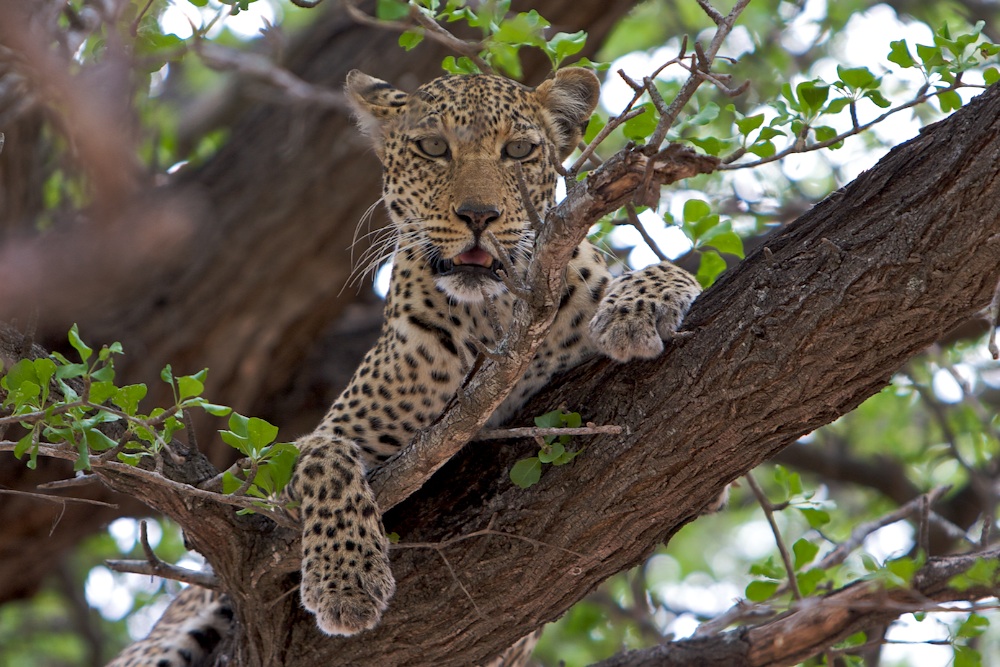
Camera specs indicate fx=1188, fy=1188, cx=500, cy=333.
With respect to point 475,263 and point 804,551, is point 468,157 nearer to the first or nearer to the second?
point 475,263

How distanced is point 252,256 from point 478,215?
3070mm

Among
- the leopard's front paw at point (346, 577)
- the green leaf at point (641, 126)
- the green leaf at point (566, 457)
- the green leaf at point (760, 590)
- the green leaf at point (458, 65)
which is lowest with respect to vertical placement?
the green leaf at point (760, 590)

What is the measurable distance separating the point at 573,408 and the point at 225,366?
3.80 meters

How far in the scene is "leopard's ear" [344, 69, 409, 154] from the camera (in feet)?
18.9

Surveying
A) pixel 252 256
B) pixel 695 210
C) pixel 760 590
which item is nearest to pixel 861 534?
pixel 760 590

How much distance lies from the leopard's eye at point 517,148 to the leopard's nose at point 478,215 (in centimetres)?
54

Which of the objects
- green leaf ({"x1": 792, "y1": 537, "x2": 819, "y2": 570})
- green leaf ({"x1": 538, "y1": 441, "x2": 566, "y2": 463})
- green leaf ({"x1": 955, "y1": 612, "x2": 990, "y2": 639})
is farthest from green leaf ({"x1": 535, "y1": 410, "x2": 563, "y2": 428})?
green leaf ({"x1": 955, "y1": 612, "x2": 990, "y2": 639})

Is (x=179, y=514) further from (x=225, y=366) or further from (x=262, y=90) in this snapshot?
(x=262, y=90)

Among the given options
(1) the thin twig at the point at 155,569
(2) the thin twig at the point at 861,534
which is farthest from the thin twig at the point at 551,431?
(2) the thin twig at the point at 861,534

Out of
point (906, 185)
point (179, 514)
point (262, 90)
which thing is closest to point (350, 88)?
point (262, 90)

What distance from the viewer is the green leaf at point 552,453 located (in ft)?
13.2

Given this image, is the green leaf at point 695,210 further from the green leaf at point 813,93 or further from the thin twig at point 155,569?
the thin twig at point 155,569

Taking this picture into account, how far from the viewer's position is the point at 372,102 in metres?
5.83

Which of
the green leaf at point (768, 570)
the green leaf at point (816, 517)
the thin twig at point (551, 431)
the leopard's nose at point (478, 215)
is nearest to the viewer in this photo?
the thin twig at point (551, 431)
